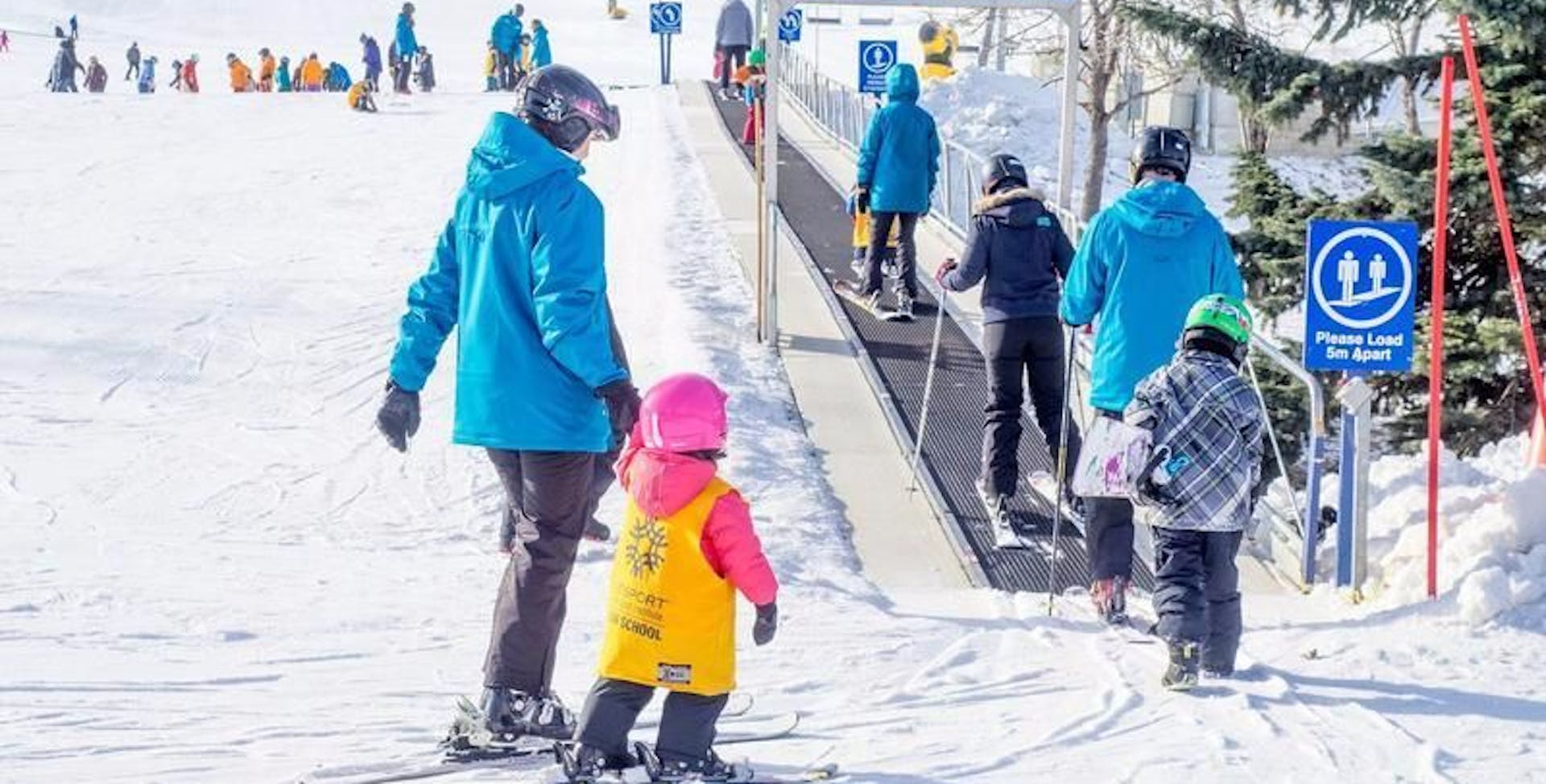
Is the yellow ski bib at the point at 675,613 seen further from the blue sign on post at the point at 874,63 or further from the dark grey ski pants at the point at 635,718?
the blue sign on post at the point at 874,63

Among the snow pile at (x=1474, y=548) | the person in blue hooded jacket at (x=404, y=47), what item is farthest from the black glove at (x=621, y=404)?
the person in blue hooded jacket at (x=404, y=47)

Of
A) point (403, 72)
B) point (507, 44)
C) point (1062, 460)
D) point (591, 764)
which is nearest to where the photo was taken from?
point (591, 764)

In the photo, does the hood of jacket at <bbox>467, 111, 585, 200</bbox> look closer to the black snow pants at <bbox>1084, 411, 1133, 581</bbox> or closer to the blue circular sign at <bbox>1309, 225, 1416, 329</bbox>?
the black snow pants at <bbox>1084, 411, 1133, 581</bbox>

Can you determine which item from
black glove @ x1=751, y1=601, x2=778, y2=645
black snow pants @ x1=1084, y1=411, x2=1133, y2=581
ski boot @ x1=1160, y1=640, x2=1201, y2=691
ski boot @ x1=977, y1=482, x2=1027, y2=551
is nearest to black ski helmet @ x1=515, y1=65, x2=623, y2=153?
black glove @ x1=751, y1=601, x2=778, y2=645

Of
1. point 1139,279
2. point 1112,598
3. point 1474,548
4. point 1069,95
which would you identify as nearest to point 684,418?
point 1139,279

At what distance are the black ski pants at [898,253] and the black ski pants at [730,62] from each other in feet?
68.7

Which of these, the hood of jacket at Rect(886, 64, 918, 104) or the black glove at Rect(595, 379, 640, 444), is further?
the hood of jacket at Rect(886, 64, 918, 104)

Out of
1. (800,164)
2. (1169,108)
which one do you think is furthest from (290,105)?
(1169,108)

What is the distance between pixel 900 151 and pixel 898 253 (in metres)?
1.01

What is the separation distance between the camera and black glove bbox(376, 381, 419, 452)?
19.3ft

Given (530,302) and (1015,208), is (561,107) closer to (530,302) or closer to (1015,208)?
(530,302)

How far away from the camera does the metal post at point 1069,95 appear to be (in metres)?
12.4

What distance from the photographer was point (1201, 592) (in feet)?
21.6

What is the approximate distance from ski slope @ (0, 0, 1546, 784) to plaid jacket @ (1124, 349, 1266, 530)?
1.87ft
